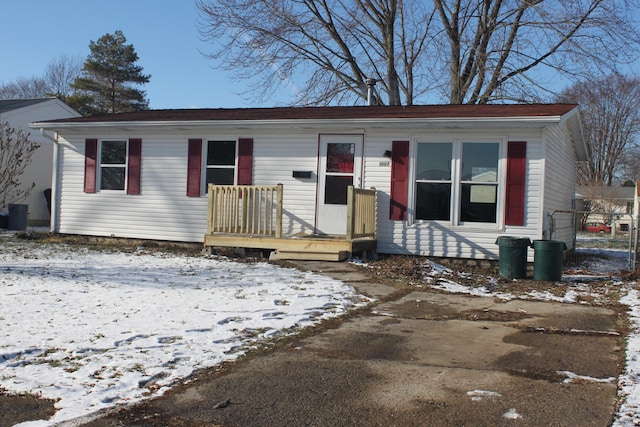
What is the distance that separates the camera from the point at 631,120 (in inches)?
1805


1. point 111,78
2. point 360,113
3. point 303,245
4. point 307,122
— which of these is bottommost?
point 303,245

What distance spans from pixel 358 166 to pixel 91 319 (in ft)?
23.3

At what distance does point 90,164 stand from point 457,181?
8600mm

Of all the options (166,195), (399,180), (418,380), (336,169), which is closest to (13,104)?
(166,195)

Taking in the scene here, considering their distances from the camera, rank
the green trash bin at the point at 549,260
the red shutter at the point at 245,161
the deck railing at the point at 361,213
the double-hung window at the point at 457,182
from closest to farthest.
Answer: the green trash bin at the point at 549,260, the deck railing at the point at 361,213, the double-hung window at the point at 457,182, the red shutter at the point at 245,161

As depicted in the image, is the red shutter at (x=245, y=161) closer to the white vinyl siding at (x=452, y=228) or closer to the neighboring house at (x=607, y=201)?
the white vinyl siding at (x=452, y=228)

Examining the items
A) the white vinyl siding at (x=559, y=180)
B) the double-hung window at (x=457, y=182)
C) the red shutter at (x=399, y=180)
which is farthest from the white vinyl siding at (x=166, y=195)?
the white vinyl siding at (x=559, y=180)

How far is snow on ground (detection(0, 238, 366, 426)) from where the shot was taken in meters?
4.25

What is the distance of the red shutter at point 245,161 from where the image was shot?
12.8 m

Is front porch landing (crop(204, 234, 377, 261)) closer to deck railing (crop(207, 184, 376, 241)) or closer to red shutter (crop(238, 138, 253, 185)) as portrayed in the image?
deck railing (crop(207, 184, 376, 241))

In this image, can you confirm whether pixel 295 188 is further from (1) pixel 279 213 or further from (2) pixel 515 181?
(2) pixel 515 181

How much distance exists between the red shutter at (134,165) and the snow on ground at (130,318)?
3451 mm

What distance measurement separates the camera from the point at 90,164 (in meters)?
14.2

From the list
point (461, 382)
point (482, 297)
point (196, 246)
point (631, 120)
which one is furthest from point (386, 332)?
point (631, 120)
